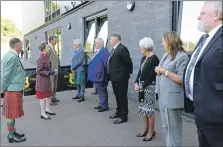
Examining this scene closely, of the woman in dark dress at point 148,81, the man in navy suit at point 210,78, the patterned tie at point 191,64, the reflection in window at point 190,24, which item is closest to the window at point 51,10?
the reflection in window at point 190,24

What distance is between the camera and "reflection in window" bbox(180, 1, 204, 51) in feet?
17.5

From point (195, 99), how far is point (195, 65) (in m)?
0.27

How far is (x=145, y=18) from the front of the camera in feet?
21.5

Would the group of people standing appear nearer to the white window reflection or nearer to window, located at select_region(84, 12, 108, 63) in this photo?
the white window reflection

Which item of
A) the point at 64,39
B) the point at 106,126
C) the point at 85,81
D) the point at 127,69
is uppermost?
the point at 64,39

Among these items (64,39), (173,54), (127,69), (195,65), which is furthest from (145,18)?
(64,39)

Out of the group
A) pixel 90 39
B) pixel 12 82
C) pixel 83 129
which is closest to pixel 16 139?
pixel 12 82

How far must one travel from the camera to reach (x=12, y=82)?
4.14 meters

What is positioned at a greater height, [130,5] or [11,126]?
[130,5]

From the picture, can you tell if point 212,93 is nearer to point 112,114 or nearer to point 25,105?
point 112,114

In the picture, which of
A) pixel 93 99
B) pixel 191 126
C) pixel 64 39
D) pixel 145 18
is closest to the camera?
pixel 191 126

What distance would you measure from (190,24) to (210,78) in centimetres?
380

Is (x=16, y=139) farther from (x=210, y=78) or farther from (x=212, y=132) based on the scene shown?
(x=210, y=78)

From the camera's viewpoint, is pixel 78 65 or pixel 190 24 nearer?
pixel 190 24
